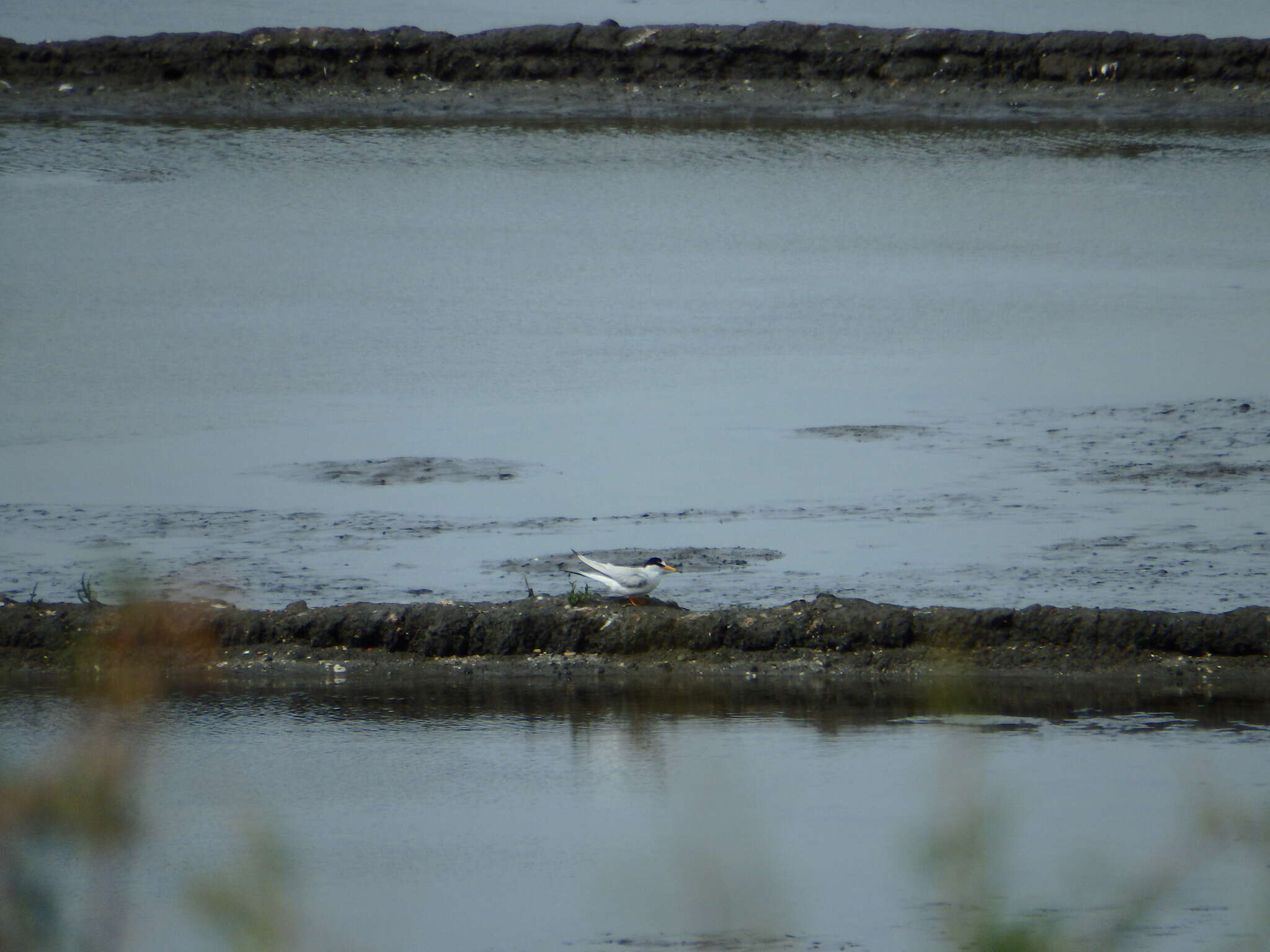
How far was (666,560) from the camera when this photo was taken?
8.37 m

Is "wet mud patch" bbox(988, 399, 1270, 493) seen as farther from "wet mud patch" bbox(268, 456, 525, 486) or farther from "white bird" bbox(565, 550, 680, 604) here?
"white bird" bbox(565, 550, 680, 604)

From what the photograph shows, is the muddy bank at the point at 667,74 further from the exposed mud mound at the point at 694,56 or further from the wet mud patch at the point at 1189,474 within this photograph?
the wet mud patch at the point at 1189,474

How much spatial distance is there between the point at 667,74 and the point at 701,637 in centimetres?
1439

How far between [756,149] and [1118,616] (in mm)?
11850

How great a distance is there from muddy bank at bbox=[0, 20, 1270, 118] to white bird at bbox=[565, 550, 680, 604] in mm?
13063

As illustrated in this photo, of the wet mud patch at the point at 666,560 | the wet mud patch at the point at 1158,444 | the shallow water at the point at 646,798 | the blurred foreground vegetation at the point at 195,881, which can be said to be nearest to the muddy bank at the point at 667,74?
the wet mud patch at the point at 1158,444

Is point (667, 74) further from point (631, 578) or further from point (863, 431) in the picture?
point (631, 578)

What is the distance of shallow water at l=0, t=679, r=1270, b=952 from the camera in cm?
450

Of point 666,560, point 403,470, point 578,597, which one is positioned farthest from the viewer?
point 403,470

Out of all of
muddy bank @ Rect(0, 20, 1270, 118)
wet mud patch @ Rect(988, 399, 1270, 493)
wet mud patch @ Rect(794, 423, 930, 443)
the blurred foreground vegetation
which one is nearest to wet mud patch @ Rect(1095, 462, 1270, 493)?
wet mud patch @ Rect(988, 399, 1270, 493)

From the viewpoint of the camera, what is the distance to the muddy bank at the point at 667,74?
19938mm

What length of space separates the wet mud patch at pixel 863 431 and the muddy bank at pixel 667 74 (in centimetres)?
994

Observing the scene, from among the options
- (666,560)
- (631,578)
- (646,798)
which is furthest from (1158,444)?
(646,798)

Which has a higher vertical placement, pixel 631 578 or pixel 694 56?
pixel 694 56
